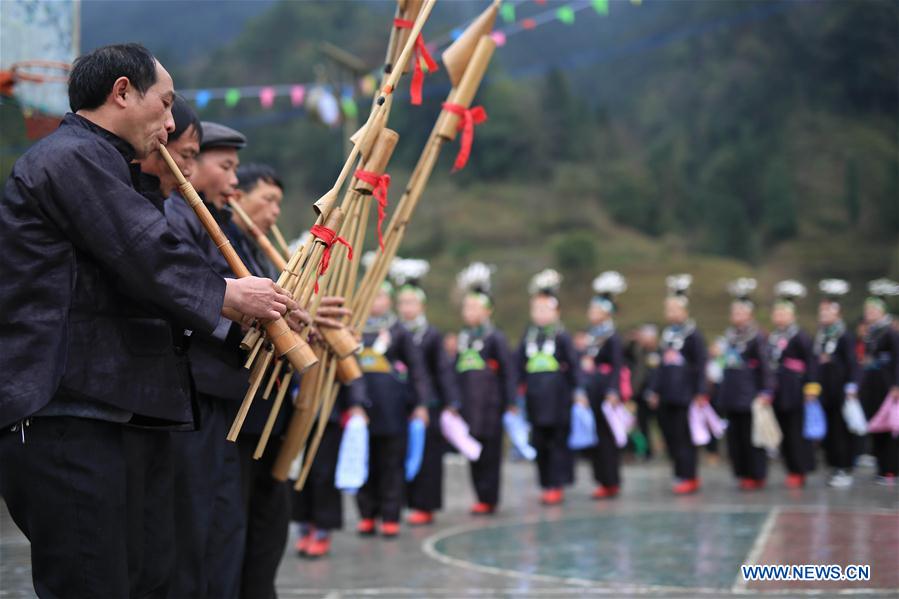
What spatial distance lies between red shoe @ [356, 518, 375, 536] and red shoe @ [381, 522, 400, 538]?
214 millimetres

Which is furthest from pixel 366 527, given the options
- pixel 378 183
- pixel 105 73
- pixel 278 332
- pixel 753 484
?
pixel 105 73

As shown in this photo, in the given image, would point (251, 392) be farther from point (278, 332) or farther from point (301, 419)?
point (301, 419)

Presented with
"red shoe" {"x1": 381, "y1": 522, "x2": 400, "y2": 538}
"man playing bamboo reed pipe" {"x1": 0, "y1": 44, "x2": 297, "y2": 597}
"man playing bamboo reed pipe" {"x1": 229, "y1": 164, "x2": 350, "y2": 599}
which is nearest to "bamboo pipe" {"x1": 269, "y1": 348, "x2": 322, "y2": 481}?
"man playing bamboo reed pipe" {"x1": 229, "y1": 164, "x2": 350, "y2": 599}

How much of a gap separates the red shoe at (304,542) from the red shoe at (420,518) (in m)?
1.65

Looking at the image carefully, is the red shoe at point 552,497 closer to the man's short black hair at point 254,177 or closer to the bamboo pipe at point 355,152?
→ the man's short black hair at point 254,177

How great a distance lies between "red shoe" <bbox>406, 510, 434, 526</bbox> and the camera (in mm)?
9844

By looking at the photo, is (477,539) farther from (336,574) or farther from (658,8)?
(658,8)

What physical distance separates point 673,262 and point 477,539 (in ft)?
103

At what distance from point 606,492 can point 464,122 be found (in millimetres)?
7176

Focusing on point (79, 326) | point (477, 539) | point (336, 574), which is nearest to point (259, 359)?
point (79, 326)

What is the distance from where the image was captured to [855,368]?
1298 centimetres

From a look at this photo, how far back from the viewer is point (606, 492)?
38.2ft

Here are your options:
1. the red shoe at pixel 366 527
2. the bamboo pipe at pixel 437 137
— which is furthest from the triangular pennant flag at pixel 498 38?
the red shoe at pixel 366 527

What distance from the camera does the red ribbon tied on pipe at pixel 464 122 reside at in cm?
507
